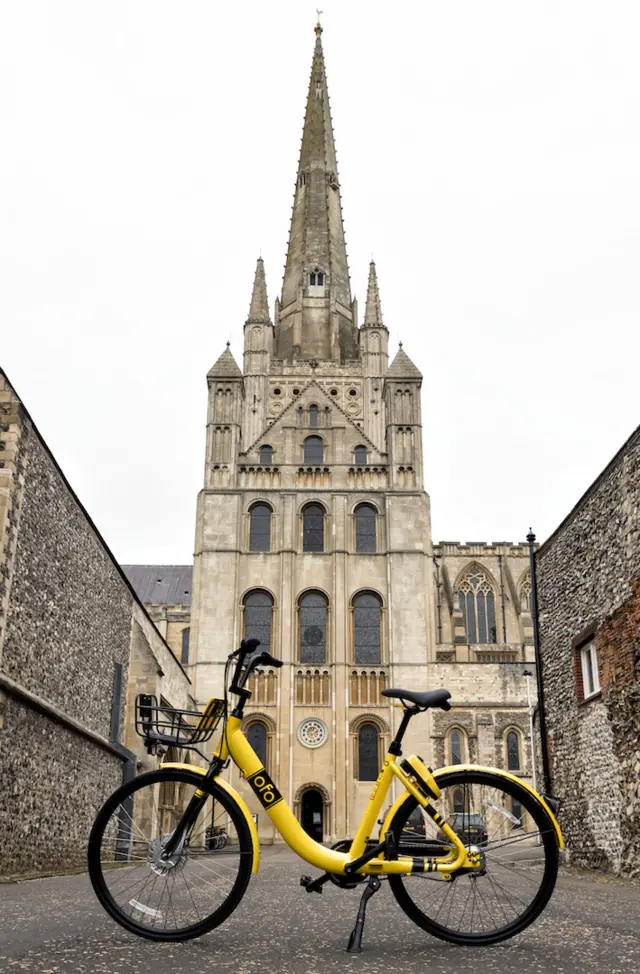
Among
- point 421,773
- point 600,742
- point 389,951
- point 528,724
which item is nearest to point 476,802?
point 421,773

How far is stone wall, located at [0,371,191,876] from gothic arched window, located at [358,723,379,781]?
18.4 m

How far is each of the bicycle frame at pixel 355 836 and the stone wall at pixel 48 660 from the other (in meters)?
8.35

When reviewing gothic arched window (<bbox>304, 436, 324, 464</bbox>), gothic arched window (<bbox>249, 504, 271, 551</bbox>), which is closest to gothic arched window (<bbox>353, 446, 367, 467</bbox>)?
gothic arched window (<bbox>304, 436, 324, 464</bbox>)

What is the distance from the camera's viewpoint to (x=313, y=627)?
125 ft

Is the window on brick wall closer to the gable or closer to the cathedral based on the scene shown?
the cathedral

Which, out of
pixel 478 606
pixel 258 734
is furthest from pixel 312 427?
pixel 258 734

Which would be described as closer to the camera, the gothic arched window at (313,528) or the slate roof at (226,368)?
the gothic arched window at (313,528)

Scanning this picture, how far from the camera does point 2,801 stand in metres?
12.5

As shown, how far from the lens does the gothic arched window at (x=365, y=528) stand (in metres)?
39.7

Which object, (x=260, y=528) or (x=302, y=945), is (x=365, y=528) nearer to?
(x=260, y=528)

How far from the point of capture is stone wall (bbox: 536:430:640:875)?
12.2 m

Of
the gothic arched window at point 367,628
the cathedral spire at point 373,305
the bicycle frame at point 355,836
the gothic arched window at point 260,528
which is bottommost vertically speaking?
the bicycle frame at point 355,836

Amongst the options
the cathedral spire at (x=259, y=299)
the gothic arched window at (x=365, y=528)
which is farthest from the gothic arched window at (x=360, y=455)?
the cathedral spire at (x=259, y=299)

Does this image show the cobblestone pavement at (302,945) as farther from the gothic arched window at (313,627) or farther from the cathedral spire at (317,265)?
the cathedral spire at (317,265)
